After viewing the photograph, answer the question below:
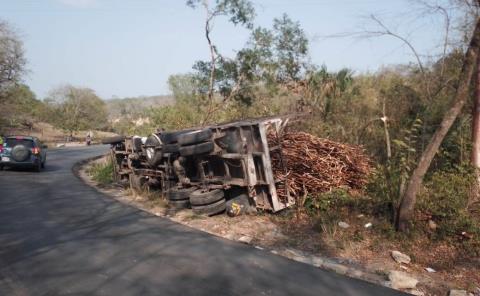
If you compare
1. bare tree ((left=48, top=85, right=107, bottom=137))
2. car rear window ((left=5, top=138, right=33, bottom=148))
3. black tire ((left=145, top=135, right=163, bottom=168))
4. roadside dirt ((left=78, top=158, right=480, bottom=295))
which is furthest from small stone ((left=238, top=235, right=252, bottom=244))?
bare tree ((left=48, top=85, right=107, bottom=137))

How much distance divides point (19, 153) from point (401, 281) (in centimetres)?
1737

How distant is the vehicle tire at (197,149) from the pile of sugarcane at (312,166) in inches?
58.6

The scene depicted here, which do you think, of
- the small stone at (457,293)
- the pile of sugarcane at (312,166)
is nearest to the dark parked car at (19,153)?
the pile of sugarcane at (312,166)

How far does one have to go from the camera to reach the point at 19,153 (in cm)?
1823

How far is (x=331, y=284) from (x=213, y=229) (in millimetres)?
3447

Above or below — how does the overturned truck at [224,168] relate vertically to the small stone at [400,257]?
above

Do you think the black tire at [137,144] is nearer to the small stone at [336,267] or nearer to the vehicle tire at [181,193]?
the vehicle tire at [181,193]

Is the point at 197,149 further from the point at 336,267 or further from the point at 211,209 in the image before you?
the point at 336,267

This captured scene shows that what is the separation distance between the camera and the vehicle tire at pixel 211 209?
9.36 meters

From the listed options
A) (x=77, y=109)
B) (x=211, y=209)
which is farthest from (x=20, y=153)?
(x=77, y=109)

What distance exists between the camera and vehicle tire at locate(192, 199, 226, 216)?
9359mm

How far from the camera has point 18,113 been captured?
45219 mm

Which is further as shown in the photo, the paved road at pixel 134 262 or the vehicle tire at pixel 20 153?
the vehicle tire at pixel 20 153

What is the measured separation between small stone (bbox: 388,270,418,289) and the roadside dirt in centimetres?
6
